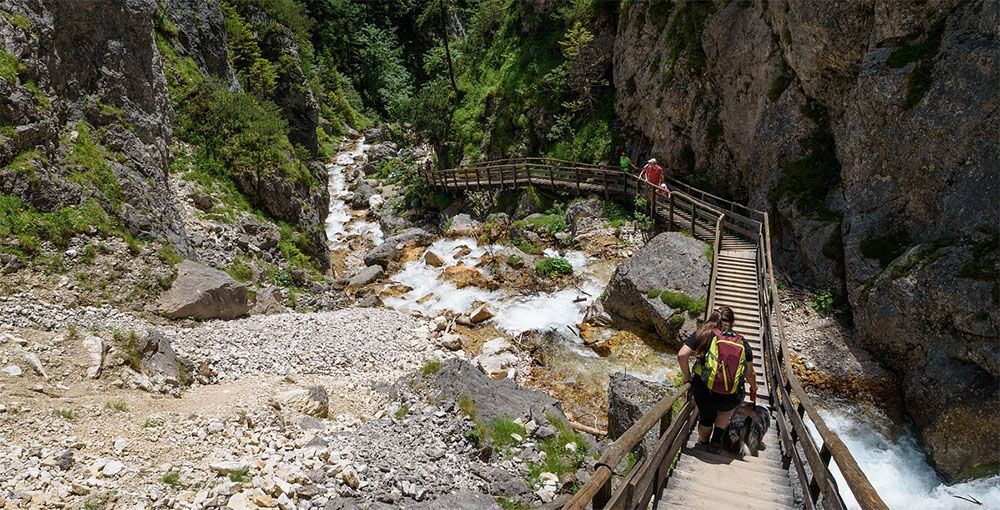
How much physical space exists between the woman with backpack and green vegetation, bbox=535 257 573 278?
12.6 metres

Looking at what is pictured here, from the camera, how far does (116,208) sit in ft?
46.1

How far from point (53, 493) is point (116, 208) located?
34.6ft

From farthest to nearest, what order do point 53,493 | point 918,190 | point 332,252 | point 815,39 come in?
1. point 332,252
2. point 815,39
3. point 918,190
4. point 53,493

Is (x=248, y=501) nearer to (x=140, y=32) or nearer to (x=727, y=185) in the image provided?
(x=140, y=32)

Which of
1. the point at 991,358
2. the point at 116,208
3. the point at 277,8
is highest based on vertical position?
the point at 277,8

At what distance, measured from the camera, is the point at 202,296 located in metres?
13.2

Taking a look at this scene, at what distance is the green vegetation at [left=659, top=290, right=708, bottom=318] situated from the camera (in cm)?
1501

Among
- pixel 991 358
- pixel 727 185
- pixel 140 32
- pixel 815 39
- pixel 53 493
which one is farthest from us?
pixel 727 185

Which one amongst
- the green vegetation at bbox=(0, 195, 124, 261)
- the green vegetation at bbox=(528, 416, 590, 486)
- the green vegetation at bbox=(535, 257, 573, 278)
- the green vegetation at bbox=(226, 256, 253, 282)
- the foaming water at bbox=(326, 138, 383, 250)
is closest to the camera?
the green vegetation at bbox=(528, 416, 590, 486)

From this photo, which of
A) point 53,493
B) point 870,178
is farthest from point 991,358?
point 53,493

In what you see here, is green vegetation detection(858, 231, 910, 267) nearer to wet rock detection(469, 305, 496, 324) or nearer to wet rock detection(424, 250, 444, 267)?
wet rock detection(469, 305, 496, 324)

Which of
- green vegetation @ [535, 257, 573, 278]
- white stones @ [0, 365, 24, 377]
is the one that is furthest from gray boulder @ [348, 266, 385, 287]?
white stones @ [0, 365, 24, 377]

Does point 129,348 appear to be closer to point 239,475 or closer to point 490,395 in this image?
point 239,475

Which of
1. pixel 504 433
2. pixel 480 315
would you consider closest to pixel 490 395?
pixel 504 433
